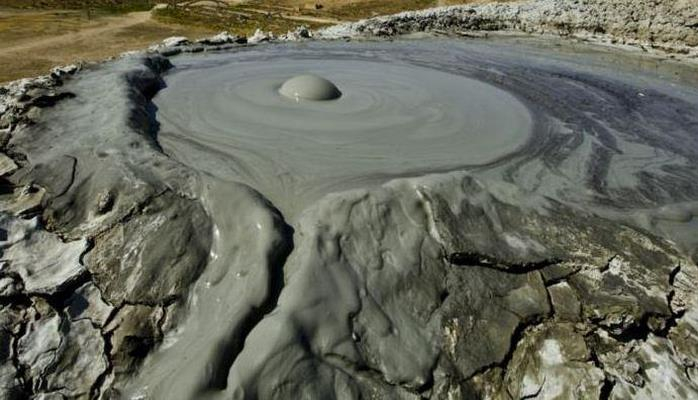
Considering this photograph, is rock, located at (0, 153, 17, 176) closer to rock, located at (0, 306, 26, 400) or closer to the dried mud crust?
rock, located at (0, 306, 26, 400)

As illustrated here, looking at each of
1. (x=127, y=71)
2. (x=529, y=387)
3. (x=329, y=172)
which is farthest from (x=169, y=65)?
(x=529, y=387)

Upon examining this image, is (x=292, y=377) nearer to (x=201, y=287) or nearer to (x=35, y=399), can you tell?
(x=201, y=287)

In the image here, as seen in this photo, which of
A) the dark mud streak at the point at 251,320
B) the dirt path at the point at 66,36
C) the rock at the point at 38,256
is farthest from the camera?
the dirt path at the point at 66,36

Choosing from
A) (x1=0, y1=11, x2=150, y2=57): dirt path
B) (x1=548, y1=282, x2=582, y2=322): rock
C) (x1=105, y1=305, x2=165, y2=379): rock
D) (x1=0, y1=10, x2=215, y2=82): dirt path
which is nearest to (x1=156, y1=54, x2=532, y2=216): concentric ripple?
(x1=105, y1=305, x2=165, y2=379): rock

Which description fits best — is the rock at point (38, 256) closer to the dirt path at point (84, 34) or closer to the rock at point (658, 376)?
the rock at point (658, 376)

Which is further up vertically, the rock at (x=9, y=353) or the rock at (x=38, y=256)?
the rock at (x=38, y=256)

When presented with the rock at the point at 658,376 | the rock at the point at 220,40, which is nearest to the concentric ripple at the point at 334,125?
the rock at the point at 220,40
